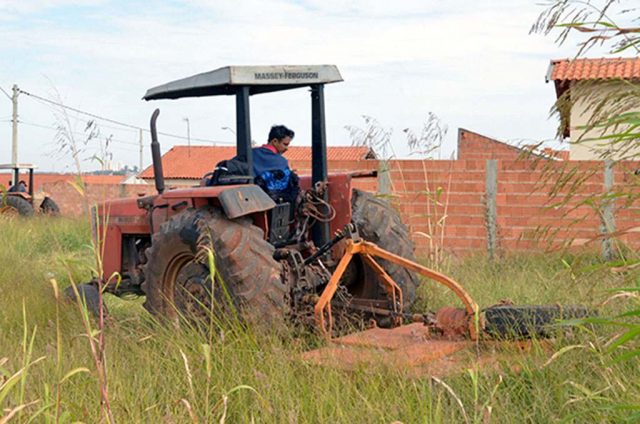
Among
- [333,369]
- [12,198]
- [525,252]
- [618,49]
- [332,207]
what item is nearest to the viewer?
[618,49]

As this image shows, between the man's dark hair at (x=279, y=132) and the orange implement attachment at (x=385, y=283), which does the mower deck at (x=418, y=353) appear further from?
the man's dark hair at (x=279, y=132)

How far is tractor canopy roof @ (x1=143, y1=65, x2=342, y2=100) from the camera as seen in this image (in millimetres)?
5801

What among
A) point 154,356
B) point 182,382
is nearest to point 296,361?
point 182,382

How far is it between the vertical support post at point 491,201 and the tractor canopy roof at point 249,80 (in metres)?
5.51

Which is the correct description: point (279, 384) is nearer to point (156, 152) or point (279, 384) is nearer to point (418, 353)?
point (418, 353)

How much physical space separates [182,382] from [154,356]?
1.97 feet

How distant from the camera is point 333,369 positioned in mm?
4516

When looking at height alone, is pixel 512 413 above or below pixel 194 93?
below

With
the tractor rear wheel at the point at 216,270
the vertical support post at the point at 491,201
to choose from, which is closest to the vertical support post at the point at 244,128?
the tractor rear wheel at the point at 216,270

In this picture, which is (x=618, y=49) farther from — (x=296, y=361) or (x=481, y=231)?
(x=481, y=231)

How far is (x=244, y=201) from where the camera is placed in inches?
217

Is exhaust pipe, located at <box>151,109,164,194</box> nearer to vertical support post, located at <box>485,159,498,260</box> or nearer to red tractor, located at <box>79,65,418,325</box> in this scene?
red tractor, located at <box>79,65,418,325</box>

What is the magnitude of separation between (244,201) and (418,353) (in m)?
1.52

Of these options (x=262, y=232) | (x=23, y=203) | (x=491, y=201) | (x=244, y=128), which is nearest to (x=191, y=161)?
(x=23, y=203)
